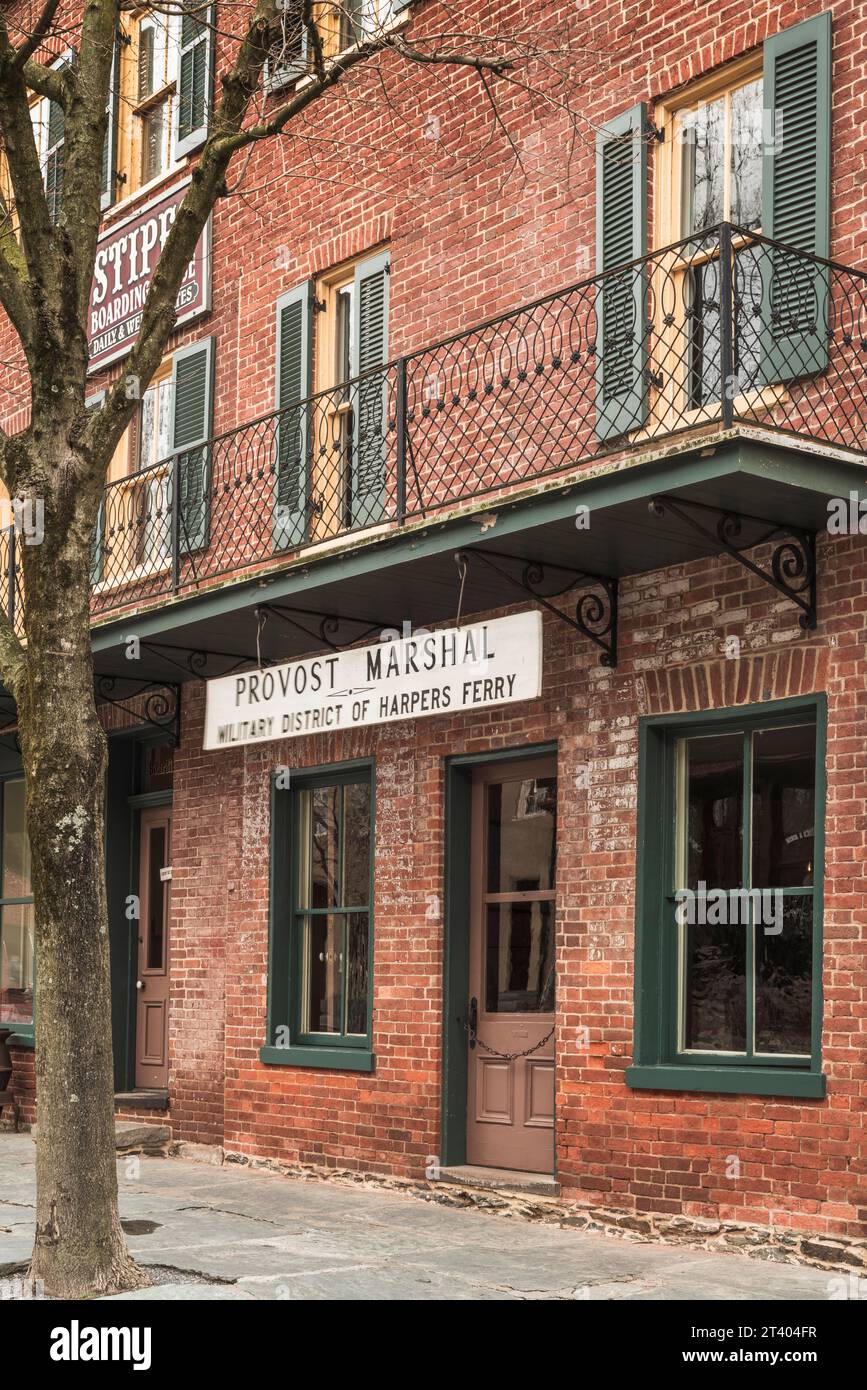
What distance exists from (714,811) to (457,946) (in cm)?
→ 228

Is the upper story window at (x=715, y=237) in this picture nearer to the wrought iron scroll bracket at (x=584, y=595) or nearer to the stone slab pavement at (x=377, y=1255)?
the wrought iron scroll bracket at (x=584, y=595)

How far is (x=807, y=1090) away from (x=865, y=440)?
308 centimetres

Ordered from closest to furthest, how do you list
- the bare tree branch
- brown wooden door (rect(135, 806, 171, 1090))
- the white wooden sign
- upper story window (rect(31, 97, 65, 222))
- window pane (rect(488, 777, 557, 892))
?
the bare tree branch
the white wooden sign
window pane (rect(488, 777, 557, 892))
brown wooden door (rect(135, 806, 171, 1090))
upper story window (rect(31, 97, 65, 222))

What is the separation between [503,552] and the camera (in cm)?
923

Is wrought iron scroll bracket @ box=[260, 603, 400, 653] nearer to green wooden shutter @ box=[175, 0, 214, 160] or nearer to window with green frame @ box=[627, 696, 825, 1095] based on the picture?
window with green frame @ box=[627, 696, 825, 1095]

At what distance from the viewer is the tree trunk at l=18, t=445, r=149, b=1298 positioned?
720 cm

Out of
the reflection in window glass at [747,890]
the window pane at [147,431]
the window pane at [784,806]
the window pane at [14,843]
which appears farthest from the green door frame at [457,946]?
the window pane at [14,843]

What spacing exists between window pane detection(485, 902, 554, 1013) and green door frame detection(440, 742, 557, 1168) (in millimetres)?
164

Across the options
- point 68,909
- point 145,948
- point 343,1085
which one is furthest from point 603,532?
point 145,948

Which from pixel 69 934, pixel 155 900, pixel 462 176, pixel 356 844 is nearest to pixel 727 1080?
pixel 69 934

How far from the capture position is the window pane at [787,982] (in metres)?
8.47

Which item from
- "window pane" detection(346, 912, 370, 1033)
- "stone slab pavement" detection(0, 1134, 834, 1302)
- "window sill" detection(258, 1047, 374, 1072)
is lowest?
"stone slab pavement" detection(0, 1134, 834, 1302)

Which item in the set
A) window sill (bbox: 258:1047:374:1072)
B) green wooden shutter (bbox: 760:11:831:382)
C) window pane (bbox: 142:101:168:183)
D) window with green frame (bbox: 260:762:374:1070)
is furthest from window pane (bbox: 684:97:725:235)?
window pane (bbox: 142:101:168:183)

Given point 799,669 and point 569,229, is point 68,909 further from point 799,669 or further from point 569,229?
point 569,229
